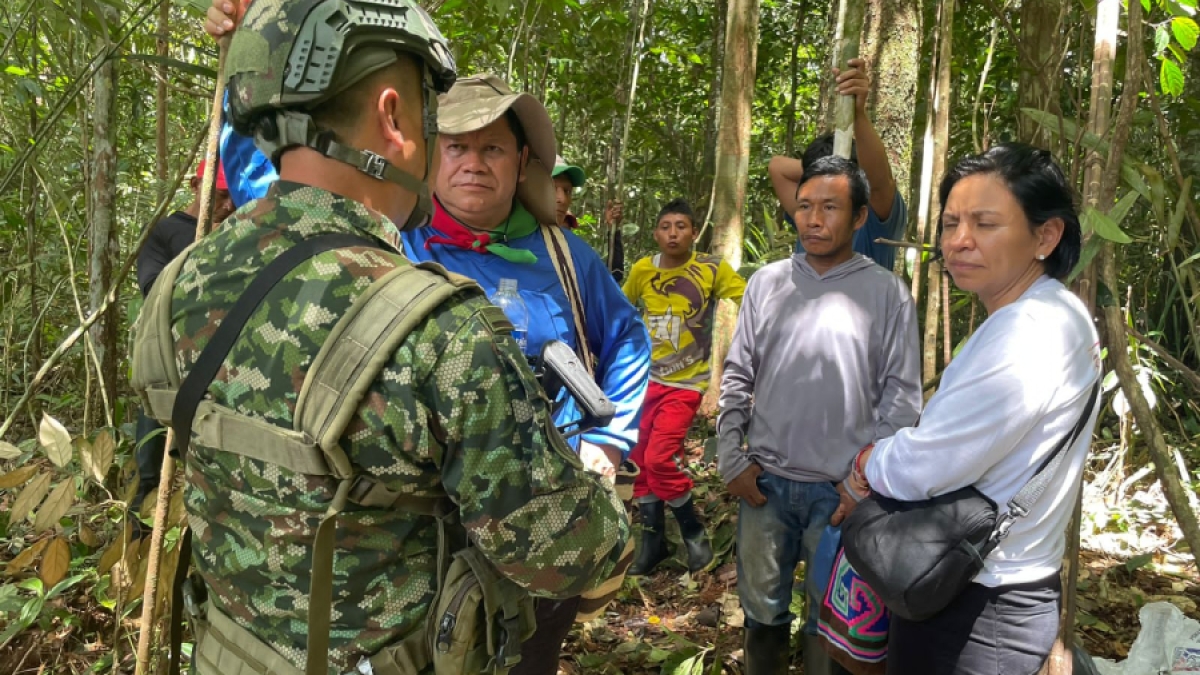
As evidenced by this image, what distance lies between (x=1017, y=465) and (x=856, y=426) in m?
0.85

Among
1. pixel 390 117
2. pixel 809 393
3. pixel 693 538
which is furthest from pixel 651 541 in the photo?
pixel 390 117

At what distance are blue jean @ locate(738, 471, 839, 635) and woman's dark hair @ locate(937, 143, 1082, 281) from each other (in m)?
1.04

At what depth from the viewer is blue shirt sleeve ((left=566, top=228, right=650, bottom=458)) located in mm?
2176

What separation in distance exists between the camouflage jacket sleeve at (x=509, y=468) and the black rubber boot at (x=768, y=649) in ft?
5.55

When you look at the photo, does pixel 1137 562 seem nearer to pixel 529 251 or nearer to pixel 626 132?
pixel 529 251

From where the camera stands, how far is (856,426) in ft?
8.45

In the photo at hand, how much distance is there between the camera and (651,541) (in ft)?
14.7

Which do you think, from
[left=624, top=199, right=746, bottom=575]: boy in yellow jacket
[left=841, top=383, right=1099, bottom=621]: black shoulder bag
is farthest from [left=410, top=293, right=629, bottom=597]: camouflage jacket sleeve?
[left=624, top=199, right=746, bottom=575]: boy in yellow jacket

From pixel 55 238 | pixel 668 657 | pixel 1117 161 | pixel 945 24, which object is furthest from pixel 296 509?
pixel 55 238

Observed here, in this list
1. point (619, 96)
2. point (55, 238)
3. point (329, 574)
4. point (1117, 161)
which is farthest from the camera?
point (619, 96)

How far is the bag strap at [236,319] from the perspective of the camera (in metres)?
1.14

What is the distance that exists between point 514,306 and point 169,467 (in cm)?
84

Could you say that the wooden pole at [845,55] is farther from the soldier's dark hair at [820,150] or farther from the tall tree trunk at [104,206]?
the tall tree trunk at [104,206]

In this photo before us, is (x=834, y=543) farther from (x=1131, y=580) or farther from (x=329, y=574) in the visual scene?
(x=1131, y=580)
